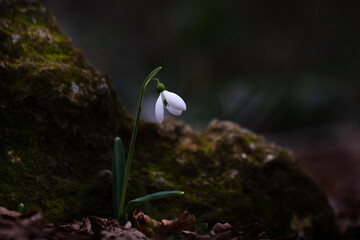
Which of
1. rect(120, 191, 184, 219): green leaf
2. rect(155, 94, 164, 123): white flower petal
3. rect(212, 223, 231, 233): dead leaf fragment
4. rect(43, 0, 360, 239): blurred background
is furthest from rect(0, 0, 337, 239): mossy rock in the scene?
rect(43, 0, 360, 239): blurred background

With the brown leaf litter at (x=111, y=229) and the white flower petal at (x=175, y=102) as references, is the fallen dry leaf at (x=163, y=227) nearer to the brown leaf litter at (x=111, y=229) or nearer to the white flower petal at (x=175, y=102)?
the brown leaf litter at (x=111, y=229)

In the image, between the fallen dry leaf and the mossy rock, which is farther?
the mossy rock

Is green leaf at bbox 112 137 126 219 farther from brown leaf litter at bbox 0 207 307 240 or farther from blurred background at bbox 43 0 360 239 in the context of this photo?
blurred background at bbox 43 0 360 239

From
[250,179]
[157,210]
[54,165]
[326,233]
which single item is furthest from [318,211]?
[54,165]

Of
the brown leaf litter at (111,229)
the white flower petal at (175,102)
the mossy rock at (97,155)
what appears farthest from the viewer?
the mossy rock at (97,155)

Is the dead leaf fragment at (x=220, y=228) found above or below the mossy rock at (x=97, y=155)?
below

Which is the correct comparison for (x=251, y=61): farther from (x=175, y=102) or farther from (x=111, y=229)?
(x=111, y=229)

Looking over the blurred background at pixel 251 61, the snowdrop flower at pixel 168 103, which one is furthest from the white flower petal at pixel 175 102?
the blurred background at pixel 251 61
